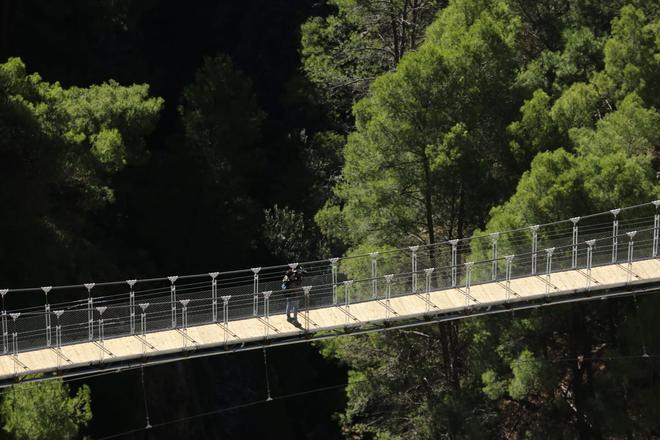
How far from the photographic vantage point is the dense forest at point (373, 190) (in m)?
20.8

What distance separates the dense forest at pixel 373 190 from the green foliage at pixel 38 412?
3 cm

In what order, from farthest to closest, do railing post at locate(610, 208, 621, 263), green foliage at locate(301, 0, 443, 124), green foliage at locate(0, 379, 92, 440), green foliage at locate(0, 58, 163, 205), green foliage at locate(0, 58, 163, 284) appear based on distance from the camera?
green foliage at locate(301, 0, 443, 124) < green foliage at locate(0, 58, 163, 205) < green foliage at locate(0, 58, 163, 284) < green foliage at locate(0, 379, 92, 440) < railing post at locate(610, 208, 621, 263)

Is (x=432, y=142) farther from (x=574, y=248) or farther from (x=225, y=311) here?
(x=225, y=311)

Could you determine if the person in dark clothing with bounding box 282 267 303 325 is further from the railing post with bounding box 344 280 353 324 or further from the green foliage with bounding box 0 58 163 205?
the green foliage with bounding box 0 58 163 205

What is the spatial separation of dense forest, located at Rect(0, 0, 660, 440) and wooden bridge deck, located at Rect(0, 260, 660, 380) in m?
0.66

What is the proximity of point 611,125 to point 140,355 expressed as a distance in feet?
26.2

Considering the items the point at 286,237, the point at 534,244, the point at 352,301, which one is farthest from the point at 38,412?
the point at 286,237

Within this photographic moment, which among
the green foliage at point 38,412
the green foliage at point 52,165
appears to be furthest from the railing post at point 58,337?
the green foliage at point 52,165

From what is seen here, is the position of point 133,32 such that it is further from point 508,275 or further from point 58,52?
point 508,275

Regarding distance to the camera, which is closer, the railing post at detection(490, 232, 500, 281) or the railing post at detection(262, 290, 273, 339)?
the railing post at detection(262, 290, 273, 339)

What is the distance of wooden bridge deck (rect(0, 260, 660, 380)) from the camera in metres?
17.2

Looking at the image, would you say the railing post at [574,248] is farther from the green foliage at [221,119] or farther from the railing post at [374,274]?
the green foliage at [221,119]

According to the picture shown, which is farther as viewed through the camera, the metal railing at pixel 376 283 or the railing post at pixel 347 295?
the railing post at pixel 347 295

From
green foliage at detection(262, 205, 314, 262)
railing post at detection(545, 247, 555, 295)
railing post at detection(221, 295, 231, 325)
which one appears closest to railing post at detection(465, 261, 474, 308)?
railing post at detection(545, 247, 555, 295)
